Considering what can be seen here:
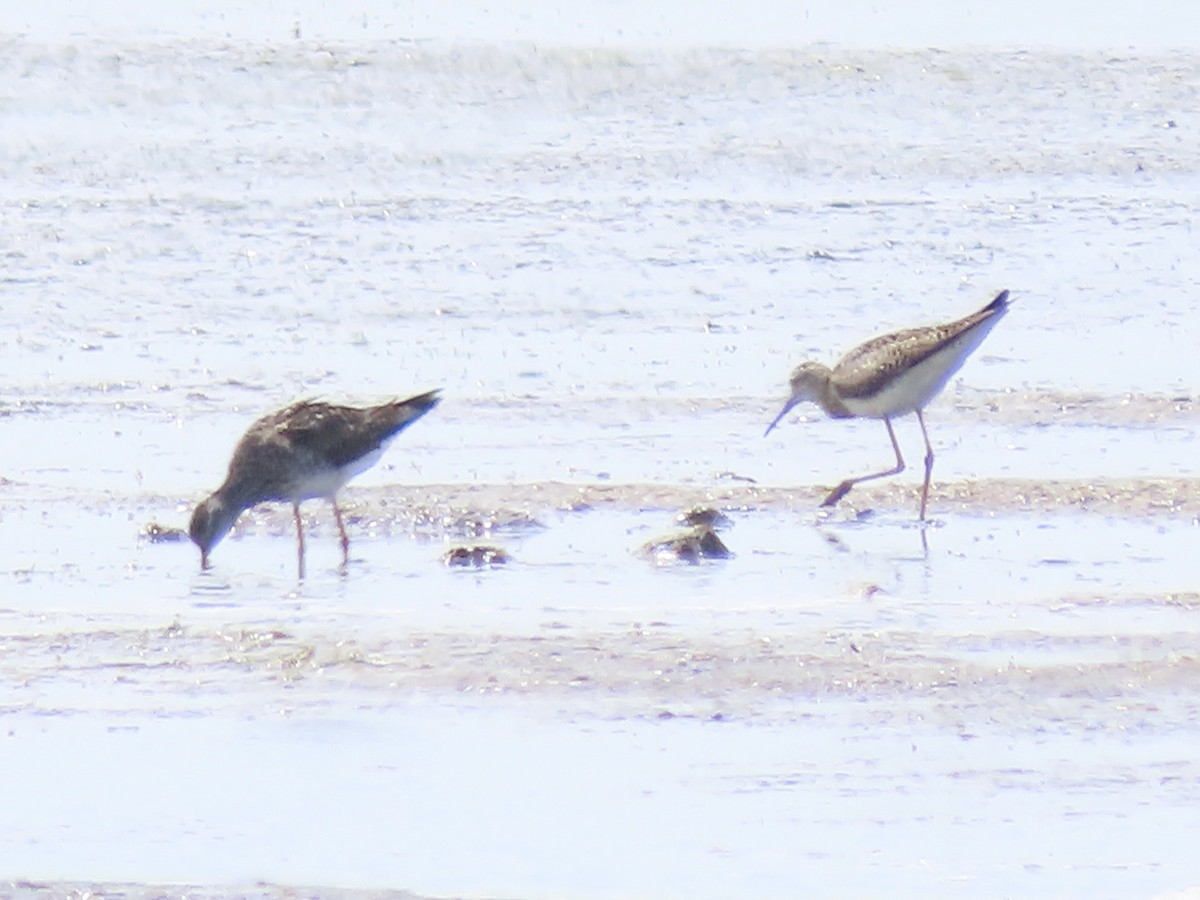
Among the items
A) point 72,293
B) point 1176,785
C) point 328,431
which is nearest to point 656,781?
point 1176,785

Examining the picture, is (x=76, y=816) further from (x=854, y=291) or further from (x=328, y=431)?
(x=854, y=291)

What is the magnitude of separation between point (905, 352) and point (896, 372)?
5.0 inches

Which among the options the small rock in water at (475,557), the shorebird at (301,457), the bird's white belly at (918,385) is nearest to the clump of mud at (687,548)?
the small rock in water at (475,557)

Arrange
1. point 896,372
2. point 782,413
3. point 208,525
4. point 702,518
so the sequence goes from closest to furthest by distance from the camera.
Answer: point 208,525
point 702,518
point 896,372
point 782,413

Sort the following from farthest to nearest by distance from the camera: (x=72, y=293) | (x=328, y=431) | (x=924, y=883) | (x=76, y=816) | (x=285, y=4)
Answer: (x=285, y=4)
(x=72, y=293)
(x=328, y=431)
(x=76, y=816)
(x=924, y=883)

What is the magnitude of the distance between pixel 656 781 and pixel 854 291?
7.78 meters

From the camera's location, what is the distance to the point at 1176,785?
652 cm

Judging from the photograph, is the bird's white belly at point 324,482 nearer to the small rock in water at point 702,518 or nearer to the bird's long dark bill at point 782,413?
the small rock in water at point 702,518

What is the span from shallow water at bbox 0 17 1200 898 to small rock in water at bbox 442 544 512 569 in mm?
71

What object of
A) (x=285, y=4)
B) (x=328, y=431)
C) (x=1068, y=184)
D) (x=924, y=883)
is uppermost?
(x=285, y=4)

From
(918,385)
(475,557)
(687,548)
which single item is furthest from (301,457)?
(918,385)

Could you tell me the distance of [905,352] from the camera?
426 inches

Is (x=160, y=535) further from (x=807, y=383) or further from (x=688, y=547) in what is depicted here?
(x=807, y=383)

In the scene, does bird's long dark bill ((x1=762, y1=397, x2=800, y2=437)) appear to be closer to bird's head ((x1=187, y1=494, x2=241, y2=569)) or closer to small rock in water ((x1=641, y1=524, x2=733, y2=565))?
small rock in water ((x1=641, y1=524, x2=733, y2=565))
